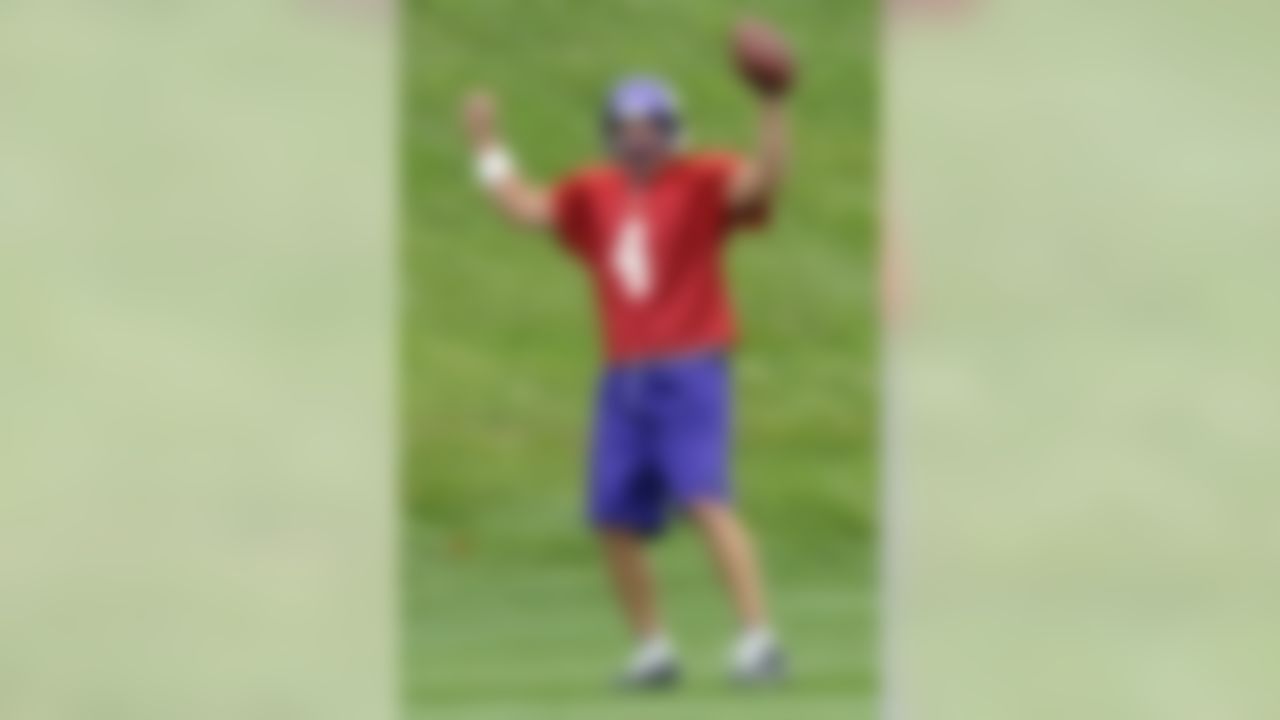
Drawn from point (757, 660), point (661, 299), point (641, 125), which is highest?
point (641, 125)

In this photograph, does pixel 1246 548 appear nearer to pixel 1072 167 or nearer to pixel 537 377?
pixel 1072 167

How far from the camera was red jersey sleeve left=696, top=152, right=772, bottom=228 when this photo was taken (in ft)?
17.3

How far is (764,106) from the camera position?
17.4 ft

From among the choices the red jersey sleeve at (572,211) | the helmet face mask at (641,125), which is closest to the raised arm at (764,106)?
the helmet face mask at (641,125)

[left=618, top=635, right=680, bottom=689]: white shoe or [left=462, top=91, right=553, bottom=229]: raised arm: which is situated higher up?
[left=462, top=91, right=553, bottom=229]: raised arm

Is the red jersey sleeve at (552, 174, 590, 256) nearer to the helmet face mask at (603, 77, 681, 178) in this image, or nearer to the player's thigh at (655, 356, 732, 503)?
the helmet face mask at (603, 77, 681, 178)

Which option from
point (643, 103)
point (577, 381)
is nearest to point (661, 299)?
point (577, 381)

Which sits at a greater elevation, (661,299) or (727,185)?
(727,185)

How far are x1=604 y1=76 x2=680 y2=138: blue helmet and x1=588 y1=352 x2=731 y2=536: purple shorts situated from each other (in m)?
0.36

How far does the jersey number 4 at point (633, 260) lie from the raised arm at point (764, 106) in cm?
15

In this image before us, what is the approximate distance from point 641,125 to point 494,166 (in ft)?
0.75

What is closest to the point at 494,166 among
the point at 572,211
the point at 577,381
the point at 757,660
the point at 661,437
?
the point at 572,211

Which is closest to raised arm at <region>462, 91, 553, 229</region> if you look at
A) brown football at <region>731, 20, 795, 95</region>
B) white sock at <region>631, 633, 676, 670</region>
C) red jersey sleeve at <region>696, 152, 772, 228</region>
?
red jersey sleeve at <region>696, 152, 772, 228</region>

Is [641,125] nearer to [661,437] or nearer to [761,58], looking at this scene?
[761,58]
